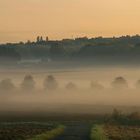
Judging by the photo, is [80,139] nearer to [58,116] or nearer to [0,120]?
[0,120]

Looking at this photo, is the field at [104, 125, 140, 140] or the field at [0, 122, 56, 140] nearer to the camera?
the field at [0, 122, 56, 140]

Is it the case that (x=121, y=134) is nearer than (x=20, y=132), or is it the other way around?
(x=20, y=132)

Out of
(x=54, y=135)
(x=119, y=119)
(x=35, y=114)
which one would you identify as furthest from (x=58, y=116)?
(x=54, y=135)

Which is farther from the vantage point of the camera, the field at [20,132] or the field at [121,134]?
the field at [121,134]

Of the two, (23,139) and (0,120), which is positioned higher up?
(0,120)

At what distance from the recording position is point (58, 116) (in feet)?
608

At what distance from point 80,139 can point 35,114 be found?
315ft

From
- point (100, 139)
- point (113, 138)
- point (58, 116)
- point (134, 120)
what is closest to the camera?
point (100, 139)

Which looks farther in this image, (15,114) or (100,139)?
(15,114)

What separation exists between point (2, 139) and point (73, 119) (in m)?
76.3

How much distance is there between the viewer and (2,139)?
327 feet

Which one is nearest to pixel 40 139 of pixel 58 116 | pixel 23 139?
pixel 23 139

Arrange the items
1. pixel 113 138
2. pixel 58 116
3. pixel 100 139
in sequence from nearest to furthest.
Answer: pixel 100 139 < pixel 113 138 < pixel 58 116

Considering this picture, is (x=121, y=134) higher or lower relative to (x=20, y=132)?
lower
